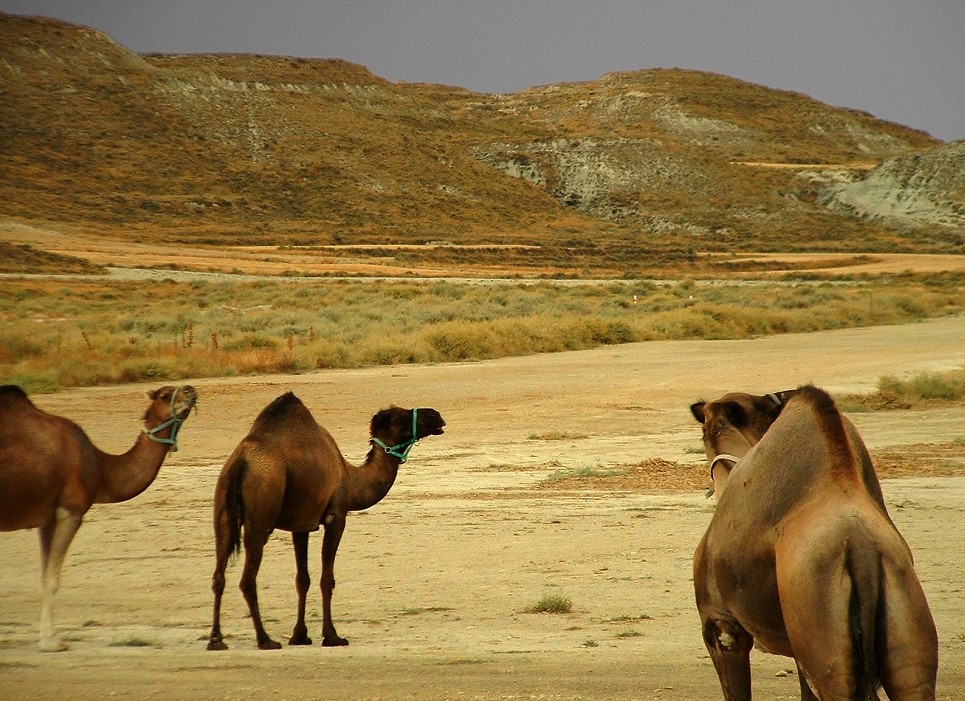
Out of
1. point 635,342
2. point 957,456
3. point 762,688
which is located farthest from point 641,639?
point 635,342

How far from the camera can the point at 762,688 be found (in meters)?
6.68

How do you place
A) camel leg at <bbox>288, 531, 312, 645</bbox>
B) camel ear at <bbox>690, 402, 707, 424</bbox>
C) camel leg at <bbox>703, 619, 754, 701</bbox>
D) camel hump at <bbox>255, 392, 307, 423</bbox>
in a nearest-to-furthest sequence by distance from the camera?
camel leg at <bbox>703, 619, 754, 701</bbox>
camel ear at <bbox>690, 402, 707, 424</bbox>
camel leg at <bbox>288, 531, 312, 645</bbox>
camel hump at <bbox>255, 392, 307, 423</bbox>

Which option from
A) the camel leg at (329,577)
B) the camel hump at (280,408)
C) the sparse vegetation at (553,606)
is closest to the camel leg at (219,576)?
the camel leg at (329,577)

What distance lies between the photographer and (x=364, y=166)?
129 meters

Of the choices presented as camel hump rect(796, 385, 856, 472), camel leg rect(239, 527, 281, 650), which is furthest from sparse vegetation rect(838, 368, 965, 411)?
camel hump rect(796, 385, 856, 472)

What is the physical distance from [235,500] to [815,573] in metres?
5.10

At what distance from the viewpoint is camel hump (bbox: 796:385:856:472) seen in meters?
3.97

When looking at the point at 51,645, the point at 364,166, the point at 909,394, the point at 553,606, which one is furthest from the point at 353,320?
the point at 364,166

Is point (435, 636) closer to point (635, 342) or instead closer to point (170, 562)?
point (170, 562)

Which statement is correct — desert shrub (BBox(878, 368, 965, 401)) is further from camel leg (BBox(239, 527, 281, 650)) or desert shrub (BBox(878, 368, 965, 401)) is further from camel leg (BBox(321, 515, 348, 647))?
camel leg (BBox(239, 527, 281, 650))

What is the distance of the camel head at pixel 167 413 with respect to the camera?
9008 mm

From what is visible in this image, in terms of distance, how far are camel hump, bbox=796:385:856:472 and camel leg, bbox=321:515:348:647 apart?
4.47m

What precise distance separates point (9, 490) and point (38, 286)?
54504mm

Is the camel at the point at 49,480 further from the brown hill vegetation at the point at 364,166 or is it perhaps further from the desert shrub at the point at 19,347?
the brown hill vegetation at the point at 364,166
